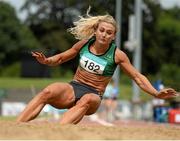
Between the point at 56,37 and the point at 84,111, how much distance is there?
219 ft

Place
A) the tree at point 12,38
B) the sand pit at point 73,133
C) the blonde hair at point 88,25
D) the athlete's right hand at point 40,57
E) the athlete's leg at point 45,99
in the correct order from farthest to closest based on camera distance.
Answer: the tree at point 12,38 < the blonde hair at point 88,25 < the athlete's right hand at point 40,57 < the athlete's leg at point 45,99 < the sand pit at point 73,133

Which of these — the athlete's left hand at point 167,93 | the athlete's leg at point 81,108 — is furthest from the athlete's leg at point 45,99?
the athlete's left hand at point 167,93

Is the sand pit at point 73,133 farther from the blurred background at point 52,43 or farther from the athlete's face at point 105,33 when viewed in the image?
the blurred background at point 52,43

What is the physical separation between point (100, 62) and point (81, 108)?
2.35 ft

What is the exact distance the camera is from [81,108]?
9.15m

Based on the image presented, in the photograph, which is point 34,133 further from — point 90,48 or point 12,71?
point 12,71

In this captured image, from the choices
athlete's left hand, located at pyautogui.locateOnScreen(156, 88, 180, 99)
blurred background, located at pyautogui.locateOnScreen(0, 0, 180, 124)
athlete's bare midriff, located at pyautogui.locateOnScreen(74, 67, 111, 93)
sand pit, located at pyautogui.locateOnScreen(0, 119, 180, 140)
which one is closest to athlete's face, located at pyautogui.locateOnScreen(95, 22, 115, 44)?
athlete's bare midriff, located at pyautogui.locateOnScreen(74, 67, 111, 93)

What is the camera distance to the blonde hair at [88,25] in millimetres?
9648

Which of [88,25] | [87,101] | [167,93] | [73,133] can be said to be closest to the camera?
[73,133]

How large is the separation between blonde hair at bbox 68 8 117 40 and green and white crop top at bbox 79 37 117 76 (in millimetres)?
362

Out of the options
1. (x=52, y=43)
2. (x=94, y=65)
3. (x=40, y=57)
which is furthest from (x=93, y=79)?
(x=52, y=43)

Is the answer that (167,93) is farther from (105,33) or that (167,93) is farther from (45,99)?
(45,99)

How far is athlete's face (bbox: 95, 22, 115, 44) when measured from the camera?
30.9ft

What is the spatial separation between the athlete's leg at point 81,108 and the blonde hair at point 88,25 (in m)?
1.03
